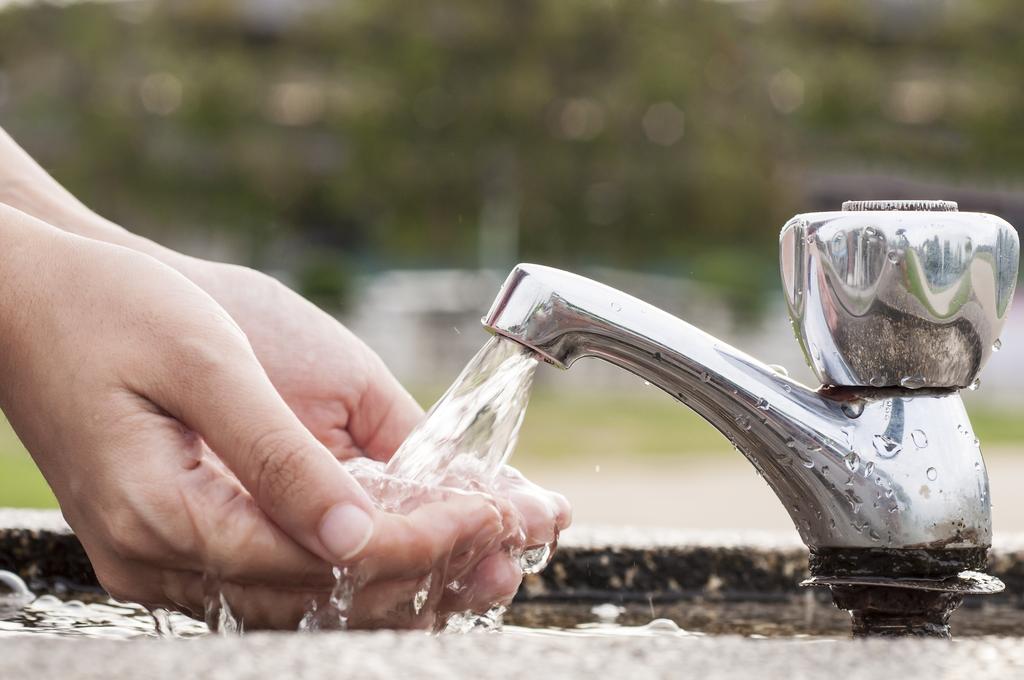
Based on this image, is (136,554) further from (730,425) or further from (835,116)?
(835,116)

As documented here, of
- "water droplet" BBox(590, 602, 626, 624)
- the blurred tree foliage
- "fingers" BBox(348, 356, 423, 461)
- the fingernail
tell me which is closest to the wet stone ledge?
"water droplet" BBox(590, 602, 626, 624)

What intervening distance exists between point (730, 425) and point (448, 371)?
504 inches

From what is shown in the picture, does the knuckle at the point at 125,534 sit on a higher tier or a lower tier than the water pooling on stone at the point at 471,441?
lower

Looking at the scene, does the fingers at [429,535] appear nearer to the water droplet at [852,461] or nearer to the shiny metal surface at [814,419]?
the shiny metal surface at [814,419]

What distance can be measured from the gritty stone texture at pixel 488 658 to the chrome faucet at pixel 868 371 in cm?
34

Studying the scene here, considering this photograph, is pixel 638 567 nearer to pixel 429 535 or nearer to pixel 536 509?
pixel 536 509

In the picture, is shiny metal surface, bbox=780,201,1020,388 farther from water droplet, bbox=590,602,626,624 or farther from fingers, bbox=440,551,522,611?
water droplet, bbox=590,602,626,624

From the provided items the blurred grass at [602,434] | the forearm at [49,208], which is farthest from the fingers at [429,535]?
the blurred grass at [602,434]

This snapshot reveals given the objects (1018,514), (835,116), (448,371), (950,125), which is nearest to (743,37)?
(835,116)

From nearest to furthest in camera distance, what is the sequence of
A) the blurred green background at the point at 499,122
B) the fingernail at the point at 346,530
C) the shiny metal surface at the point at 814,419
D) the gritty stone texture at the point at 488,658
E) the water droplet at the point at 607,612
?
the gritty stone texture at the point at 488,658 → the fingernail at the point at 346,530 → the shiny metal surface at the point at 814,419 → the water droplet at the point at 607,612 → the blurred green background at the point at 499,122

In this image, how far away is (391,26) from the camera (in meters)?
16.9

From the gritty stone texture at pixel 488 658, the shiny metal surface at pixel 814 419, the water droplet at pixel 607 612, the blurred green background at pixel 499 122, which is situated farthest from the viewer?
the blurred green background at pixel 499 122

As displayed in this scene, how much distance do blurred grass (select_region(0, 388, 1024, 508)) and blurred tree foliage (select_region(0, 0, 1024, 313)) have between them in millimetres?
3440

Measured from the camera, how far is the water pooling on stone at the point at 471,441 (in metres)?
0.95
